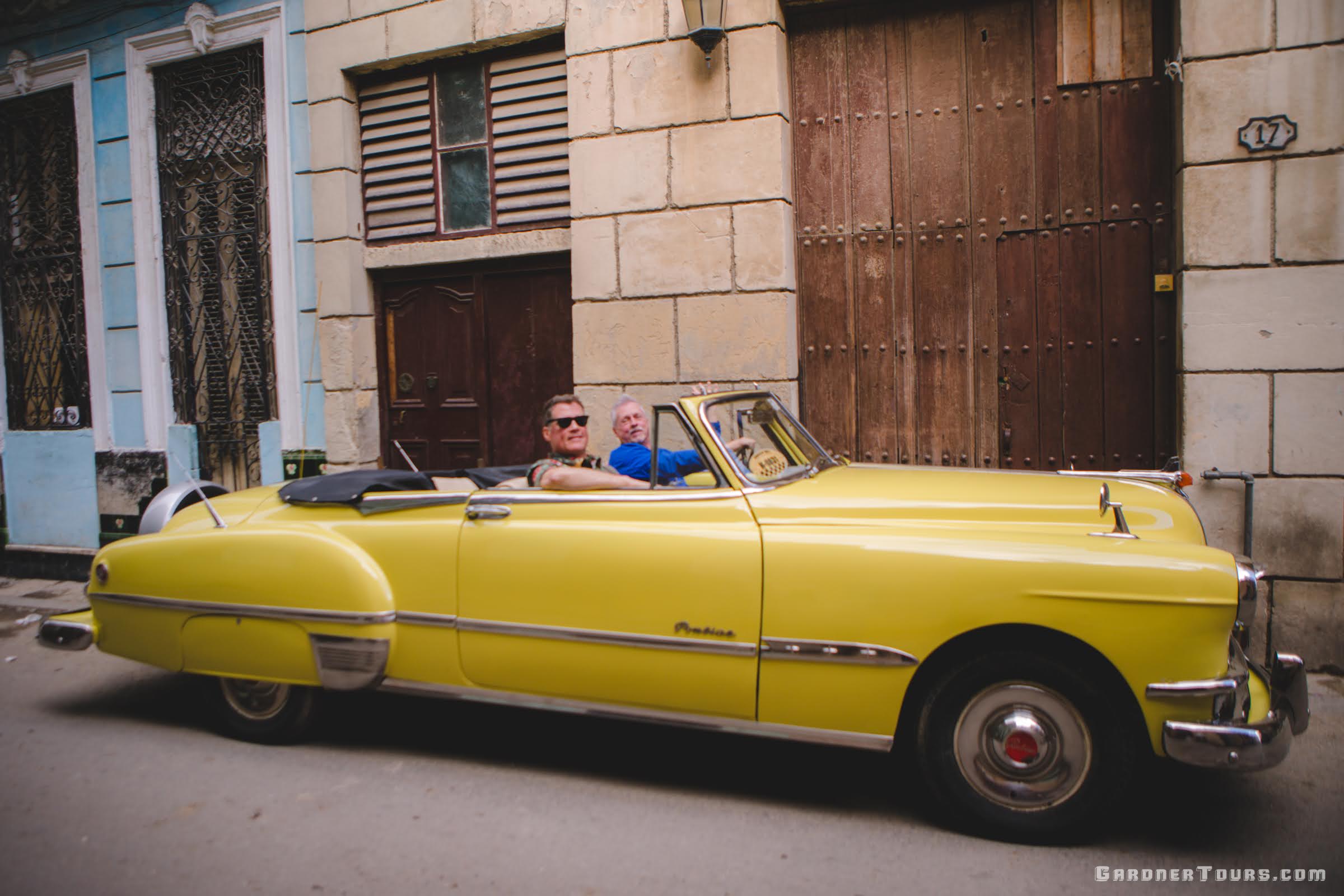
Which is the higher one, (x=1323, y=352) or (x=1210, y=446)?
(x=1323, y=352)

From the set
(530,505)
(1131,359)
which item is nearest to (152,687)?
(530,505)

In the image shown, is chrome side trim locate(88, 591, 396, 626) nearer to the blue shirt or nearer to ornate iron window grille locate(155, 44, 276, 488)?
the blue shirt

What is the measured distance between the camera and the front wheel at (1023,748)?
2938mm

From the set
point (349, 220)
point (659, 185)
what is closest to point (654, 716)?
point (659, 185)

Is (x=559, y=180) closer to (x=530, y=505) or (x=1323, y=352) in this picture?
(x=530, y=505)

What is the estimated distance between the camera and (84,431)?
816 centimetres

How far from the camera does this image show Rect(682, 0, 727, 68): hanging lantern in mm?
5789

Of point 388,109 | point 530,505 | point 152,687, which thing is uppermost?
point 388,109

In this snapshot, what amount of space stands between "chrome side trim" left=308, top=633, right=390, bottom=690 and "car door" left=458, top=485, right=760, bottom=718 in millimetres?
371

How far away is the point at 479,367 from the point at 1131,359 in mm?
4374

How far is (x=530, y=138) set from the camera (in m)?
6.73

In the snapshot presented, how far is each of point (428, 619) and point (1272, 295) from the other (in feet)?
14.8

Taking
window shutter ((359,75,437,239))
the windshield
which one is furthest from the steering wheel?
window shutter ((359,75,437,239))

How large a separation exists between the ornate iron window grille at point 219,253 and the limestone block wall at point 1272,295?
21.4ft
